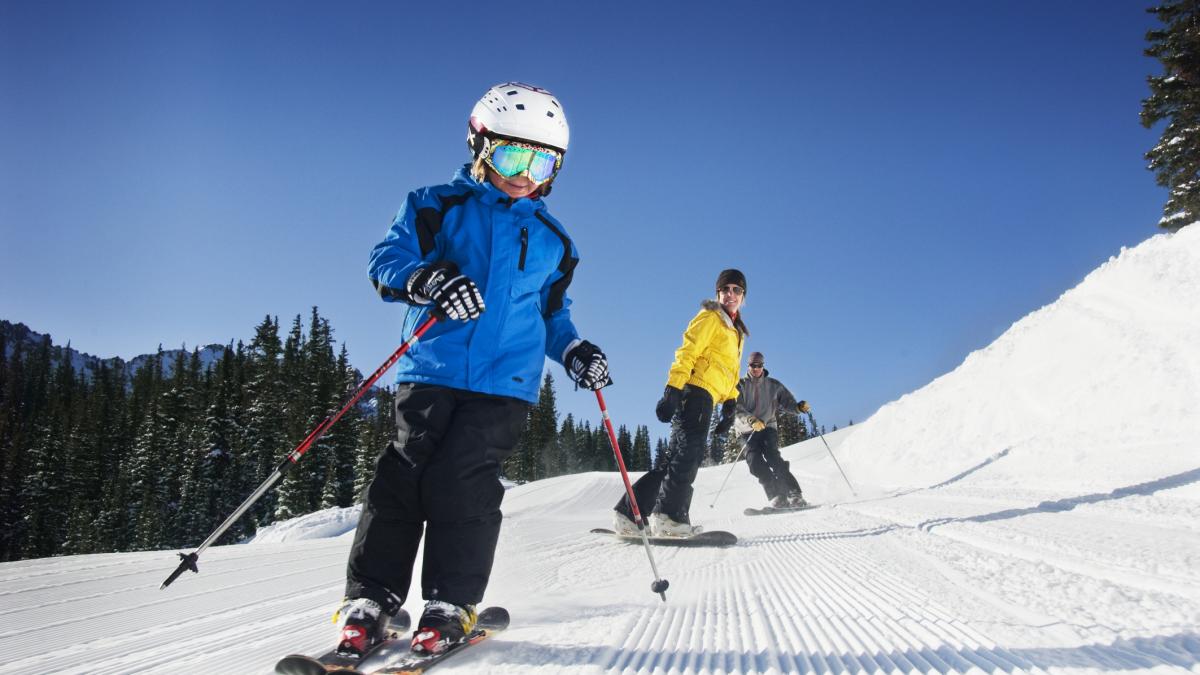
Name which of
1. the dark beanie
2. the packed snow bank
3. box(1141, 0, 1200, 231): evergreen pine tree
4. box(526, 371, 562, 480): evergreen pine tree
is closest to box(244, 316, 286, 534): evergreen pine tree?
box(526, 371, 562, 480): evergreen pine tree

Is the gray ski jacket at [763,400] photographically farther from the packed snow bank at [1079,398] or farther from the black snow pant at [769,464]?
the packed snow bank at [1079,398]

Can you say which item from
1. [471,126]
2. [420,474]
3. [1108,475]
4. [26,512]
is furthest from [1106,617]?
[26,512]

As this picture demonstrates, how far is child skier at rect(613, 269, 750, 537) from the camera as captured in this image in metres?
5.07

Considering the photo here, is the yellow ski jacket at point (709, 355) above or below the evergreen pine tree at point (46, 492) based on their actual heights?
below

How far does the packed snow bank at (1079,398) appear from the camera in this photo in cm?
825

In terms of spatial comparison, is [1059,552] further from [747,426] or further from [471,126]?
[747,426]

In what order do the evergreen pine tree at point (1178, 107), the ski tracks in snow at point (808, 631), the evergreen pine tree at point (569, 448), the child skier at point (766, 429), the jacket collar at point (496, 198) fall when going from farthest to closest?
the evergreen pine tree at point (569, 448) → the evergreen pine tree at point (1178, 107) → the child skier at point (766, 429) → the jacket collar at point (496, 198) → the ski tracks in snow at point (808, 631)

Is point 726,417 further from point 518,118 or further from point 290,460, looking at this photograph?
point 290,460

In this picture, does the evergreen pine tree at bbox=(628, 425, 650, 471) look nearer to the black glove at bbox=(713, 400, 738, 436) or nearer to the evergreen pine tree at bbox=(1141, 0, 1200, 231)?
the evergreen pine tree at bbox=(1141, 0, 1200, 231)

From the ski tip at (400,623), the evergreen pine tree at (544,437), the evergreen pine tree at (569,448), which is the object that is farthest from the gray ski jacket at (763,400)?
the evergreen pine tree at (569,448)

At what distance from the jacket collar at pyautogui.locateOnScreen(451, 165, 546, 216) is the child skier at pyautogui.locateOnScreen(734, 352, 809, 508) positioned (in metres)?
6.10

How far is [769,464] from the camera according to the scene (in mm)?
8562

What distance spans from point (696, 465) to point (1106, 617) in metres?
3.41

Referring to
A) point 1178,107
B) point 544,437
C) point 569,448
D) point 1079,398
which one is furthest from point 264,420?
point 1178,107
